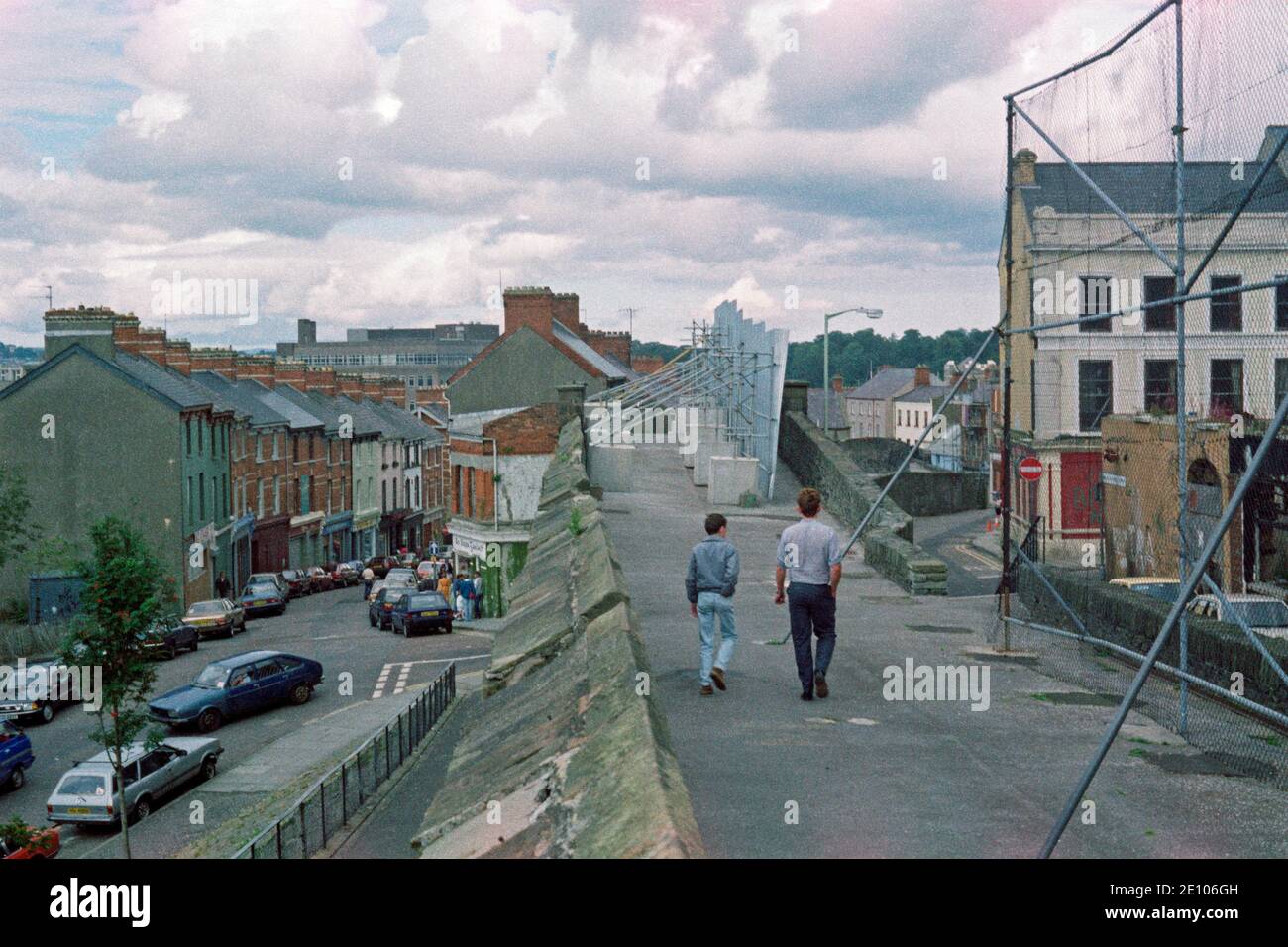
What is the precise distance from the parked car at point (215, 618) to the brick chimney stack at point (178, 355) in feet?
48.6

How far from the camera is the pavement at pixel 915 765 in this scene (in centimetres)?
683

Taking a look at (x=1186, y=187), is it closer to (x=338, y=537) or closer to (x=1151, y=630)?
(x=1151, y=630)

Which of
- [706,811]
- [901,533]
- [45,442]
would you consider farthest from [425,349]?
[706,811]

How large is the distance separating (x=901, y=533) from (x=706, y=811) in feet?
45.0

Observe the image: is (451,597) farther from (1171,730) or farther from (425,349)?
(425,349)

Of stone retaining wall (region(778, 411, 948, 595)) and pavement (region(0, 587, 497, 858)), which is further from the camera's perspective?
pavement (region(0, 587, 497, 858))

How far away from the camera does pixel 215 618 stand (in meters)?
45.1

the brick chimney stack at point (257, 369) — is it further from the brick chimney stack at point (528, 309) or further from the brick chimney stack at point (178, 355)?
the brick chimney stack at point (528, 309)

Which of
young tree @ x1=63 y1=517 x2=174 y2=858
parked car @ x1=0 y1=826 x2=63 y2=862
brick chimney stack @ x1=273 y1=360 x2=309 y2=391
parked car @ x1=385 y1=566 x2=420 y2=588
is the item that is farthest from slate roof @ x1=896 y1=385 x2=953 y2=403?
parked car @ x1=0 y1=826 x2=63 y2=862

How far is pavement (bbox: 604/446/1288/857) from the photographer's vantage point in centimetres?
683

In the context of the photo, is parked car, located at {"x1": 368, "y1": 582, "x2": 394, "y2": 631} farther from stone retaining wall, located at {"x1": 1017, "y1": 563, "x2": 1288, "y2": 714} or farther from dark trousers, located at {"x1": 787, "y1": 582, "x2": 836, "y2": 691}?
dark trousers, located at {"x1": 787, "y1": 582, "x2": 836, "y2": 691}

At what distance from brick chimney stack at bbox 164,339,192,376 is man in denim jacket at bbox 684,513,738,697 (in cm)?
5070

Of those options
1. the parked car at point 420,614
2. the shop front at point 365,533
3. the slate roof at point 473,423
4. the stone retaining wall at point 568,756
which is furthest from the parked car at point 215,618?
the stone retaining wall at point 568,756

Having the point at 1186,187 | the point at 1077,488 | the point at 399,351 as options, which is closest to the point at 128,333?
the point at 1077,488
